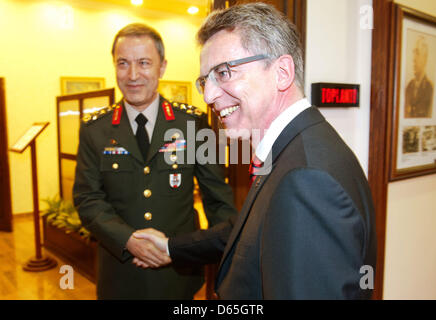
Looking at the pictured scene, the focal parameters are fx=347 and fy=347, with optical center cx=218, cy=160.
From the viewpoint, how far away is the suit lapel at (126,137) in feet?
5.71

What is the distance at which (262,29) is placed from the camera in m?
0.98

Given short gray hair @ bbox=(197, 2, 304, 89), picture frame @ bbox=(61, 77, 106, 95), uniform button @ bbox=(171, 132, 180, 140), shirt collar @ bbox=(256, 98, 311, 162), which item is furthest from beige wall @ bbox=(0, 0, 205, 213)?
shirt collar @ bbox=(256, 98, 311, 162)

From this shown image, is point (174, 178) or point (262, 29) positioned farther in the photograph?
point (174, 178)

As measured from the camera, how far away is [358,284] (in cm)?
72

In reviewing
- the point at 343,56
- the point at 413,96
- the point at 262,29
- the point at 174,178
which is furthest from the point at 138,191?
the point at 413,96

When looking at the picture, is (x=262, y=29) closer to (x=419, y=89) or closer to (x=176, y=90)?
(x=419, y=89)

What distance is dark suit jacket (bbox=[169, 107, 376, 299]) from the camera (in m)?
0.69

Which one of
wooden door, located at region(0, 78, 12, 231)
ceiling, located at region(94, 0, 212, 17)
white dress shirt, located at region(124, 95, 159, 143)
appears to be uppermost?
ceiling, located at region(94, 0, 212, 17)

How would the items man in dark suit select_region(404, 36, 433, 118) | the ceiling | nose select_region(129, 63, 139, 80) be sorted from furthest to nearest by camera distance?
the ceiling, man in dark suit select_region(404, 36, 433, 118), nose select_region(129, 63, 139, 80)

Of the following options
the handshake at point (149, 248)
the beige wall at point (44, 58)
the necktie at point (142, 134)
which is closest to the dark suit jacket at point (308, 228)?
the handshake at point (149, 248)

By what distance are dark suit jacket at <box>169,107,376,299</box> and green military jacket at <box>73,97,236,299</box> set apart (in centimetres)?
96

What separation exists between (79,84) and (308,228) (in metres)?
6.83

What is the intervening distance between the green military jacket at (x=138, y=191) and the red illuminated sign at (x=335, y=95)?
64 centimetres

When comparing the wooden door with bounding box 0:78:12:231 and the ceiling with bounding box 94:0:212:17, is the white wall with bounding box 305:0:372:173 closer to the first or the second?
the wooden door with bounding box 0:78:12:231
